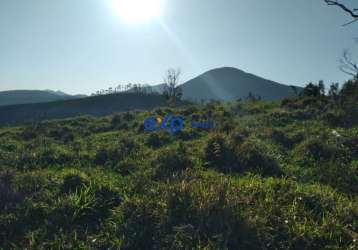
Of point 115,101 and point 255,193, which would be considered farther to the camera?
point 115,101

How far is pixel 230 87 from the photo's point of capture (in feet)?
536

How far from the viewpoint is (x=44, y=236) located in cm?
473

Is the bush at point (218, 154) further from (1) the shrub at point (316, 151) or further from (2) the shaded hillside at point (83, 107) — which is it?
(2) the shaded hillside at point (83, 107)

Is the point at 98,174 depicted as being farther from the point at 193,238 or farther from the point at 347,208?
the point at 347,208

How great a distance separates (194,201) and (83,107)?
55.4 meters

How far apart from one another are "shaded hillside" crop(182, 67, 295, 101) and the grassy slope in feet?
442

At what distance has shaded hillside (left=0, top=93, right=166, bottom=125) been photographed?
174ft

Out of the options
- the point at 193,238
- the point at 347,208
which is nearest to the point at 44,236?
the point at 193,238

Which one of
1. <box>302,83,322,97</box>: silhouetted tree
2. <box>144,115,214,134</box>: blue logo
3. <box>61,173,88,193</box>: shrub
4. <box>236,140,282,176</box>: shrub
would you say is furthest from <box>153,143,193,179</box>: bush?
<box>302,83,322,97</box>: silhouetted tree

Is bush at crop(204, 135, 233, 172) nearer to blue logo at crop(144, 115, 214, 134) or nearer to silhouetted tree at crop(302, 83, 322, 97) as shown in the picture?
blue logo at crop(144, 115, 214, 134)

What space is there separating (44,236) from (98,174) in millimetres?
3001

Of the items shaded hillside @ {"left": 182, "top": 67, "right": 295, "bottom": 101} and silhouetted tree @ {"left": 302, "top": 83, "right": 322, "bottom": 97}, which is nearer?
silhouetted tree @ {"left": 302, "top": 83, "right": 322, "bottom": 97}

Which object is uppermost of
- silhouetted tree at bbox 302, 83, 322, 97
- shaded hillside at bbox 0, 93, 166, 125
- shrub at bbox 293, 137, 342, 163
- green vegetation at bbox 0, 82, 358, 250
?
silhouetted tree at bbox 302, 83, 322, 97

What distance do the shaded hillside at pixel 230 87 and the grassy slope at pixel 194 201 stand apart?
134711mm
